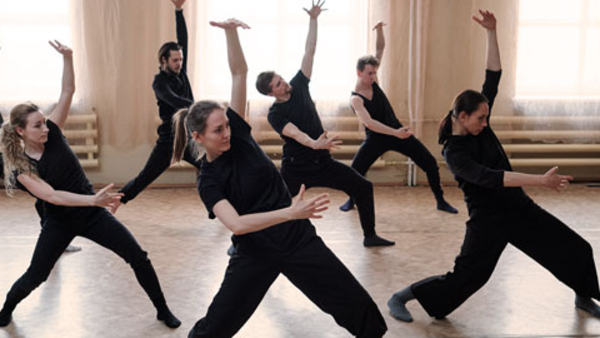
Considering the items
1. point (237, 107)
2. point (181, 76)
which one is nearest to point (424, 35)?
point (181, 76)

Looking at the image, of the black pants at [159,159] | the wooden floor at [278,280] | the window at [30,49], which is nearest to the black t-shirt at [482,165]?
the wooden floor at [278,280]

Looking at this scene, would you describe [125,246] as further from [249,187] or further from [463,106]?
[463,106]

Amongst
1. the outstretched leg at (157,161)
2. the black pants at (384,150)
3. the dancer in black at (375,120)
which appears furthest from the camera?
the black pants at (384,150)

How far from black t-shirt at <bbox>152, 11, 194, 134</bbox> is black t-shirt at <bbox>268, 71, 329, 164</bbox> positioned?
75 cm

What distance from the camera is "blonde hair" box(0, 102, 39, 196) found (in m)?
2.82

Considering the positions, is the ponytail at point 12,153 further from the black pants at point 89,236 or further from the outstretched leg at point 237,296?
the outstretched leg at point 237,296

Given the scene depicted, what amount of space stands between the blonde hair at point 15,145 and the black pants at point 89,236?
0.88ft

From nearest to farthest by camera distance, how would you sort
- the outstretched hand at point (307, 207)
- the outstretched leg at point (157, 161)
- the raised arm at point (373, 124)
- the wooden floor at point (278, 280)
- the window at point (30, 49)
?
the outstretched hand at point (307, 207)
the wooden floor at point (278, 280)
the raised arm at point (373, 124)
the outstretched leg at point (157, 161)
the window at point (30, 49)

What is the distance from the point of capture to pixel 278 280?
3.63 metres

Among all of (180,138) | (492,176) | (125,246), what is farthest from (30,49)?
(492,176)

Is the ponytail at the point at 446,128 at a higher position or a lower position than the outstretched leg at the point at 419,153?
higher

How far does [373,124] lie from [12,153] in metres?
2.40

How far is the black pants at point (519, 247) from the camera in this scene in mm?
2766

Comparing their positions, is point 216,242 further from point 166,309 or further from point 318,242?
point 318,242
